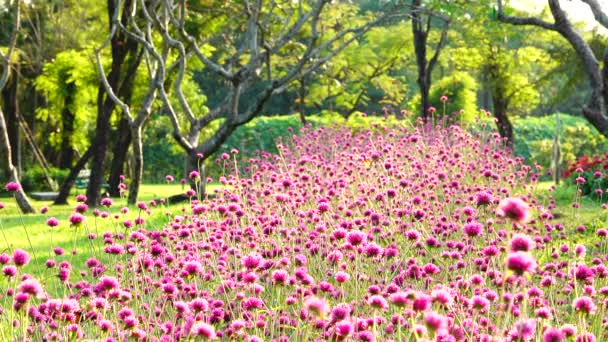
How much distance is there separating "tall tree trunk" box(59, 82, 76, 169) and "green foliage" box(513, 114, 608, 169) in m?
14.5

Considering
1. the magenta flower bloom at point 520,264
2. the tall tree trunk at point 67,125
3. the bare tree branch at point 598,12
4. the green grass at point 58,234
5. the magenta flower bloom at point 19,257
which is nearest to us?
the magenta flower bloom at point 520,264

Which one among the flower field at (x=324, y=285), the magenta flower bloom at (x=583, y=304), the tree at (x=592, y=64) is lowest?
the flower field at (x=324, y=285)

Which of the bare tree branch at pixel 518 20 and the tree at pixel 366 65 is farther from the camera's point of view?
the tree at pixel 366 65

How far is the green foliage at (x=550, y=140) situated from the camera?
24953 mm

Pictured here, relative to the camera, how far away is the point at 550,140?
29.7 m

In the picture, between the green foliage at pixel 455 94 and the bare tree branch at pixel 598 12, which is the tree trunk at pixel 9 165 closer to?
the bare tree branch at pixel 598 12

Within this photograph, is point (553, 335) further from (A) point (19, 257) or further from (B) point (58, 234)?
(B) point (58, 234)

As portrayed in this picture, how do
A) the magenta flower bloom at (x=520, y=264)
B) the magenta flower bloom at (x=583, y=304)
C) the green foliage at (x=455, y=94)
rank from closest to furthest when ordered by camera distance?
the magenta flower bloom at (x=520, y=264) → the magenta flower bloom at (x=583, y=304) → the green foliage at (x=455, y=94)

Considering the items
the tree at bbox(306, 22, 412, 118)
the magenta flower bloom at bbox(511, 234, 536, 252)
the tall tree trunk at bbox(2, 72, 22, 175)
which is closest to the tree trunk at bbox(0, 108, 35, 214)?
the tall tree trunk at bbox(2, 72, 22, 175)

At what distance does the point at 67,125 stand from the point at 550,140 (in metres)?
19.9

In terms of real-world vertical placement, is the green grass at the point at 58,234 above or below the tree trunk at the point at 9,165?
below

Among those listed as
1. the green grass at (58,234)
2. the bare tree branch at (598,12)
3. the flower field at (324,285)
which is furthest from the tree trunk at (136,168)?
the bare tree branch at (598,12)

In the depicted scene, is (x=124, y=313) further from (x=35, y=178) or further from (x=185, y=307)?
(x=35, y=178)

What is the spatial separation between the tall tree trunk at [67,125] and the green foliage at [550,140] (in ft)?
47.6
